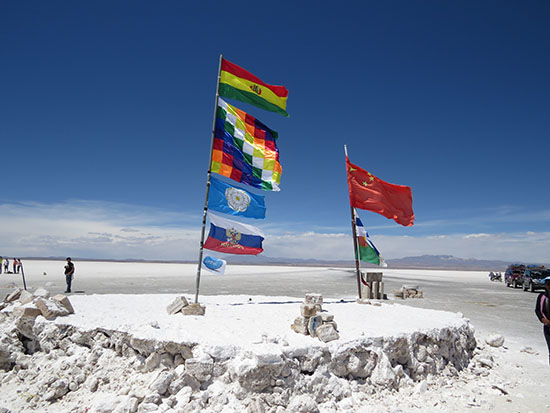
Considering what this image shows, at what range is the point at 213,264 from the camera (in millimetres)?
9734

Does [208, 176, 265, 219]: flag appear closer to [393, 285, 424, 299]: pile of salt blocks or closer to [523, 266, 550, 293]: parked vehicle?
[393, 285, 424, 299]: pile of salt blocks

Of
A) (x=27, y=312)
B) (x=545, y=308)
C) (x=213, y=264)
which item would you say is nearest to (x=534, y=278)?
(x=545, y=308)

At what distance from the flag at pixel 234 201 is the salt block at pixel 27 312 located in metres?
4.73

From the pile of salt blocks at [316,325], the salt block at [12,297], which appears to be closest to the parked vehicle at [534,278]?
the pile of salt blocks at [316,325]

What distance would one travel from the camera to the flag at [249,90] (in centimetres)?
1020

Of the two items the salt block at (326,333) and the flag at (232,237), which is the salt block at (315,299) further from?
the flag at (232,237)

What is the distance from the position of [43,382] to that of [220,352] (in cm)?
342

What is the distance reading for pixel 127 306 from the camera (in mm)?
9695

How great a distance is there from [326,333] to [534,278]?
112 feet

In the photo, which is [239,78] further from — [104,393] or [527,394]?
[527,394]

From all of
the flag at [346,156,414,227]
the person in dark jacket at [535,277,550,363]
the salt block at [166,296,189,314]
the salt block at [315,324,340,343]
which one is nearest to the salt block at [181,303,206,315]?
→ the salt block at [166,296,189,314]

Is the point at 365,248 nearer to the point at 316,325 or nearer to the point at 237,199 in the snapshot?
the point at 237,199

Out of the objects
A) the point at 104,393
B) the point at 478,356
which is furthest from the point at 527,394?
the point at 104,393

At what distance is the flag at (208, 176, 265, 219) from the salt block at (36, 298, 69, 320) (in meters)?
4.34
